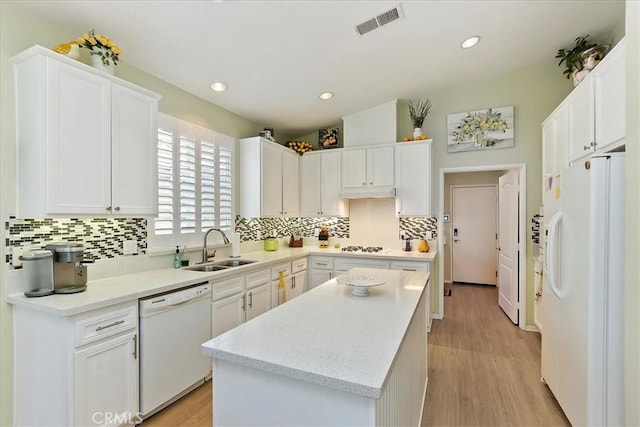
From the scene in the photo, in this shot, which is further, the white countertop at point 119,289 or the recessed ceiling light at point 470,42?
the recessed ceiling light at point 470,42

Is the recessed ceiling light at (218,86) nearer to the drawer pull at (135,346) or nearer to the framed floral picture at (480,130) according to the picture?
the drawer pull at (135,346)

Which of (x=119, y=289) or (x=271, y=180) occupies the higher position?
(x=271, y=180)

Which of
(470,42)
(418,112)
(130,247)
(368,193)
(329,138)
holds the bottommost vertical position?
(130,247)

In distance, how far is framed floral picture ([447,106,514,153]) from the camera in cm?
377

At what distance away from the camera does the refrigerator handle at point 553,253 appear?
205 centimetres

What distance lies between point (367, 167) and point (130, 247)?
2.92 meters

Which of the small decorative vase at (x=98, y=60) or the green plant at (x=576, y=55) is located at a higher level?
the green plant at (x=576, y=55)

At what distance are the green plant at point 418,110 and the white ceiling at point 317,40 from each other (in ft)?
1.11

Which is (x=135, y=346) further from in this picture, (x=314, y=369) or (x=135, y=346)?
(x=314, y=369)

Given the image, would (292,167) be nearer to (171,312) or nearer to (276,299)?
(276,299)

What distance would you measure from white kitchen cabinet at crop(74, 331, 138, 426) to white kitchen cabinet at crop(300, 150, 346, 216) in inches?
114

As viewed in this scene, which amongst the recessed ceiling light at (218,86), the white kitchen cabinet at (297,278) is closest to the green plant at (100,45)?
the recessed ceiling light at (218,86)

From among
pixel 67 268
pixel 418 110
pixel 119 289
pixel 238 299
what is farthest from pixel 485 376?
pixel 67 268

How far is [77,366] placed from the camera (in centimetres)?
166
